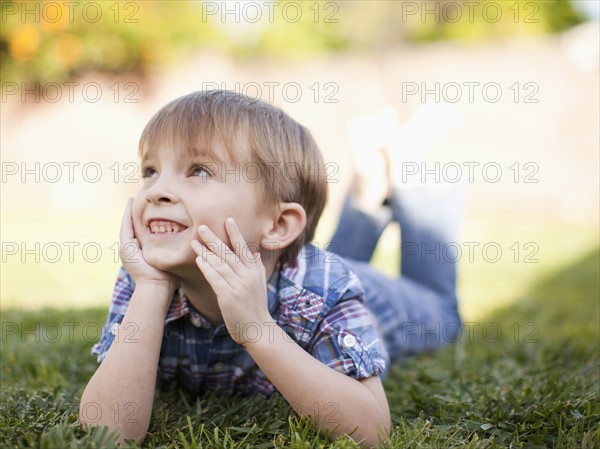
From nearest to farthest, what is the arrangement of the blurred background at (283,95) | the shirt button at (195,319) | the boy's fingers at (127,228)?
the boy's fingers at (127,228)
the shirt button at (195,319)
the blurred background at (283,95)

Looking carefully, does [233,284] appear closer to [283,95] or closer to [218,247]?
[218,247]

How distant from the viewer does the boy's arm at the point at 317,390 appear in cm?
132

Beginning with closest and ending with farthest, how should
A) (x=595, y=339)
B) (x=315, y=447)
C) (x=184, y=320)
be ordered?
1. (x=315, y=447)
2. (x=184, y=320)
3. (x=595, y=339)

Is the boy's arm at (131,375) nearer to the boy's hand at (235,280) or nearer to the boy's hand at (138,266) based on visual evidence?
the boy's hand at (138,266)

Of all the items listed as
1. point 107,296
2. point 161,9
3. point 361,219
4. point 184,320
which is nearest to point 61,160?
point 161,9

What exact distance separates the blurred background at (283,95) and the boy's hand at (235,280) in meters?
4.80

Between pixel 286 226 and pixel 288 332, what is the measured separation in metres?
0.26

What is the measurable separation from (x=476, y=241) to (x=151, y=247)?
4.84 m

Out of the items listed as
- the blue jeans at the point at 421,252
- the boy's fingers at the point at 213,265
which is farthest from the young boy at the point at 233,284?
the blue jeans at the point at 421,252

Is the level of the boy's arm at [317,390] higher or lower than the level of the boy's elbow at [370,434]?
higher

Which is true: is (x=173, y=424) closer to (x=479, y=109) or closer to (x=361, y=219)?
(x=361, y=219)

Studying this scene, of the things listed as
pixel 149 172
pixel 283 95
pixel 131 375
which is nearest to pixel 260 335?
pixel 131 375

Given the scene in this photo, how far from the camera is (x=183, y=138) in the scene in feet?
4.80

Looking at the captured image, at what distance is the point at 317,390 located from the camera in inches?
52.2
